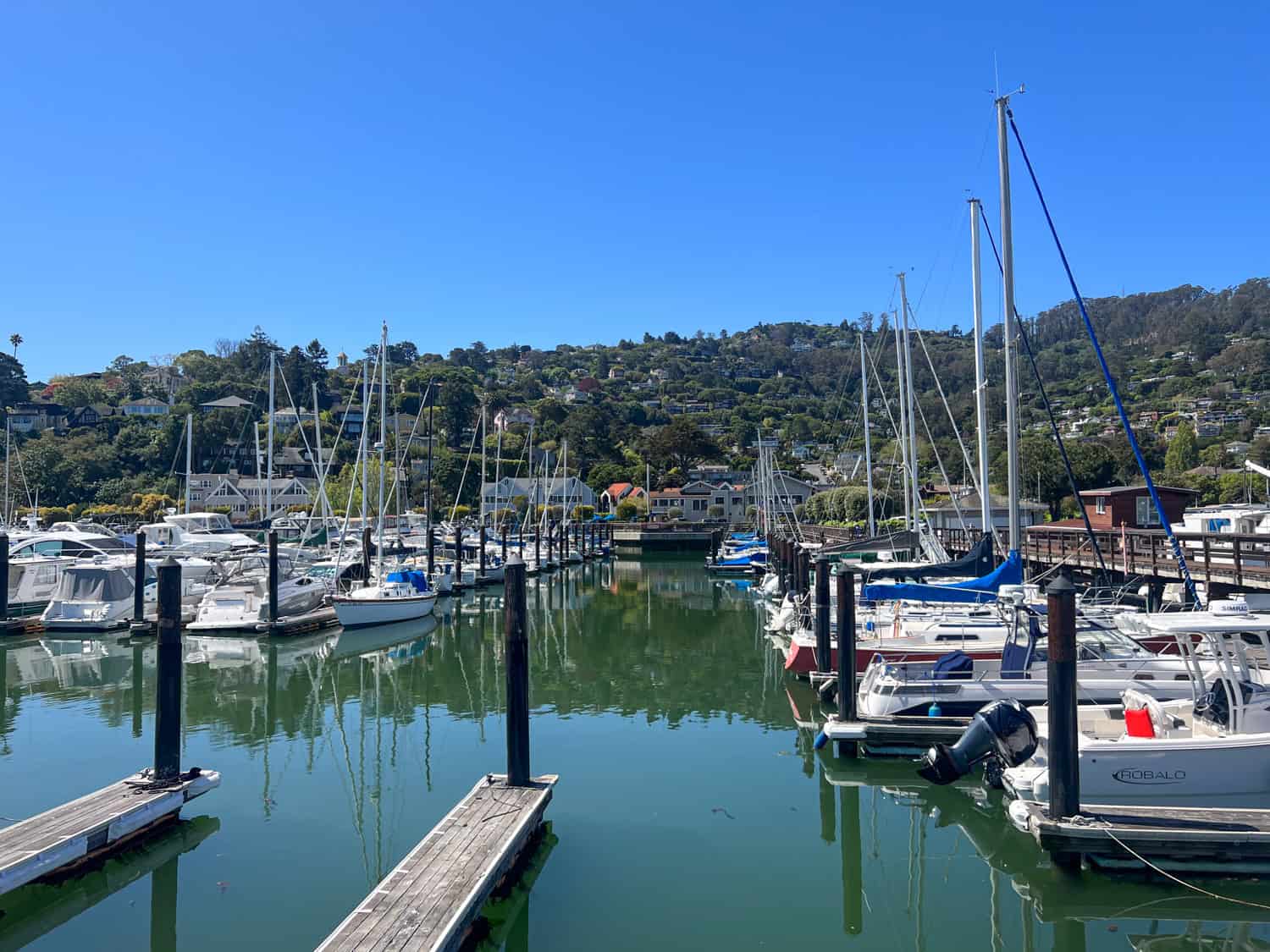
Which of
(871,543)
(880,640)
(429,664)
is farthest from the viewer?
(871,543)

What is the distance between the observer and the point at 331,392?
15712 cm

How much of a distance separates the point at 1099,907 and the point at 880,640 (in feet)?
31.1

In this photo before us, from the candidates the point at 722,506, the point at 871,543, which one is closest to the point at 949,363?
the point at 722,506

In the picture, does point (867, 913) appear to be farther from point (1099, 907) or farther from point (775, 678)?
point (775, 678)

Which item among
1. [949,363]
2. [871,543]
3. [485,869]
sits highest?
[949,363]

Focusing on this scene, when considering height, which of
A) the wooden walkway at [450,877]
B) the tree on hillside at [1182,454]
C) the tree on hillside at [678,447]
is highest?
the tree on hillside at [678,447]

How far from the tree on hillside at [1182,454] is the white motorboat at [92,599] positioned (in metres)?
91.3

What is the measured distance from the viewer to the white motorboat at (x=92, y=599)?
107 feet

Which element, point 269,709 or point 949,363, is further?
point 949,363

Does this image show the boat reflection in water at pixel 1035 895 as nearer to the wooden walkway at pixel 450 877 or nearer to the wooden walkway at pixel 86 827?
the wooden walkway at pixel 450 877

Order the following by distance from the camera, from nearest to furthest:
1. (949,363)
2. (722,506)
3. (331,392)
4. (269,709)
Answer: (269,709)
(722,506)
(331,392)
(949,363)

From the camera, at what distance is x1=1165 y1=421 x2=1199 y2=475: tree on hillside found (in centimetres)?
9131

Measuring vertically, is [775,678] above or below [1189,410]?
below

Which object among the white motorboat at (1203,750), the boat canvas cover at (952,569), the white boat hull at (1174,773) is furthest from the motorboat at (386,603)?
the white boat hull at (1174,773)
